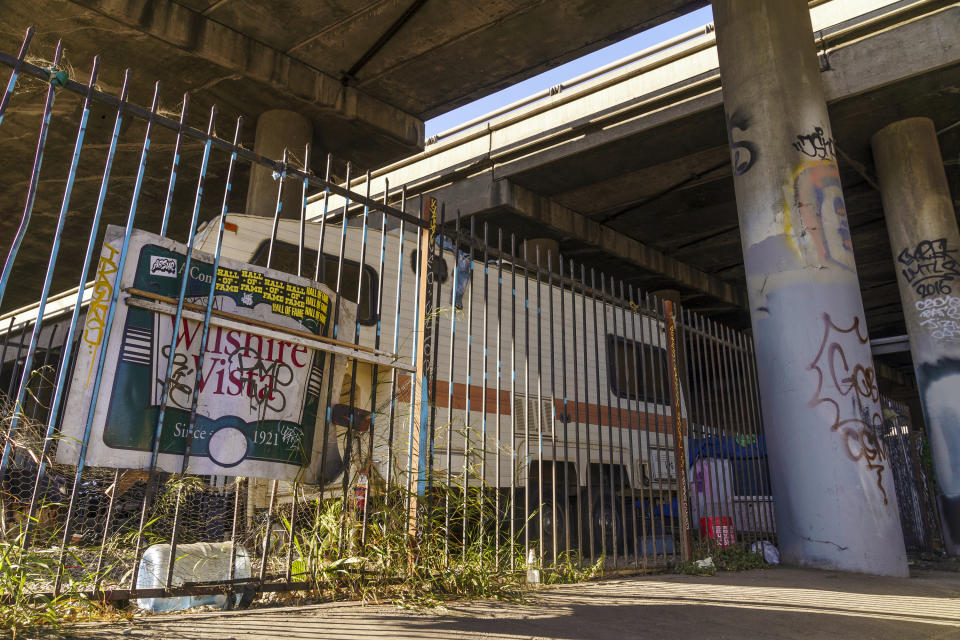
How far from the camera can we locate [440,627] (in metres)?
3.43

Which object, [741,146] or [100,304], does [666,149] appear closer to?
[741,146]

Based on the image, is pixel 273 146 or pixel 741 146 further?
pixel 273 146

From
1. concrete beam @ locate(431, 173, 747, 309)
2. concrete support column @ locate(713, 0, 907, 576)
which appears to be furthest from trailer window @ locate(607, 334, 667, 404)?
concrete beam @ locate(431, 173, 747, 309)

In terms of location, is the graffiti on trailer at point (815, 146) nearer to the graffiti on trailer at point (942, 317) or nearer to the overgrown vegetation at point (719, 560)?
the overgrown vegetation at point (719, 560)

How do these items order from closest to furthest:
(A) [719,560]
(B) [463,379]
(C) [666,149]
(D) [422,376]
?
(D) [422,376] → (A) [719,560] → (B) [463,379] → (C) [666,149]

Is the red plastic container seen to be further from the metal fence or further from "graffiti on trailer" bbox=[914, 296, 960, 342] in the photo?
"graffiti on trailer" bbox=[914, 296, 960, 342]

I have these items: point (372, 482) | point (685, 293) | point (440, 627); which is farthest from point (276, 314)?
point (685, 293)

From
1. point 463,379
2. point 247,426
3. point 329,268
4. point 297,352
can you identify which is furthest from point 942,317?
point 247,426

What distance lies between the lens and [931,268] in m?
12.8

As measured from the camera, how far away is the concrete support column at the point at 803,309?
731 centimetres

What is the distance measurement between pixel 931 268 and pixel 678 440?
8.86m

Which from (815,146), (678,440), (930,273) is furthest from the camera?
(930,273)

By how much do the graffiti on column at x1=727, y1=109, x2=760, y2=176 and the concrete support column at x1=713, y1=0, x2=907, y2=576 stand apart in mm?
17

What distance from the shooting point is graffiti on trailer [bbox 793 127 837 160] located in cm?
832
